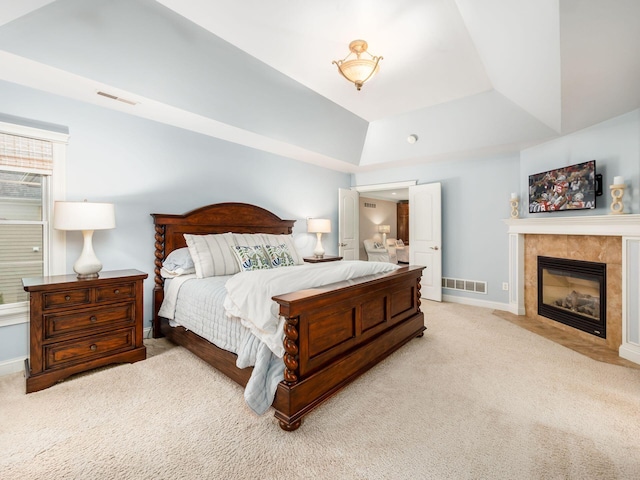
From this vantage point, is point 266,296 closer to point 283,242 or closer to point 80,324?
point 80,324

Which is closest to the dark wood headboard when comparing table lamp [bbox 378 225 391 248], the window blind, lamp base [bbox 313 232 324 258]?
lamp base [bbox 313 232 324 258]

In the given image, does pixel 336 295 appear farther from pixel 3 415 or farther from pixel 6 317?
pixel 6 317

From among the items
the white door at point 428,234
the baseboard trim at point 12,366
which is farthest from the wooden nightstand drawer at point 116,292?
the white door at point 428,234

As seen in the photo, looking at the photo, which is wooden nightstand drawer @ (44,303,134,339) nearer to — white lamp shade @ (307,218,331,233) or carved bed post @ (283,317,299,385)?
carved bed post @ (283,317,299,385)

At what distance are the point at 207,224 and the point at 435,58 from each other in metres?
3.04

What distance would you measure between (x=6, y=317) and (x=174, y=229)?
151cm

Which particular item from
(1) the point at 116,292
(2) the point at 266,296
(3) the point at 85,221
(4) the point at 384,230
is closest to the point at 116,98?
(3) the point at 85,221

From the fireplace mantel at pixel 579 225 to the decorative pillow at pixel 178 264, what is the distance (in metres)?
4.17

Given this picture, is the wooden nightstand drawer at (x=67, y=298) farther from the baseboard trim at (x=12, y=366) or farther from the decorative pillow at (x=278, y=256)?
the decorative pillow at (x=278, y=256)

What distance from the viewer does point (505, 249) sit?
4.43 m

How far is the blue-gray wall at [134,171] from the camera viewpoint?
8.70 ft

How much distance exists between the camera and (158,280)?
3.29 m

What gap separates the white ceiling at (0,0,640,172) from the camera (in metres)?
2.12

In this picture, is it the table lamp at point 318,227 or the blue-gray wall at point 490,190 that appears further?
the table lamp at point 318,227
